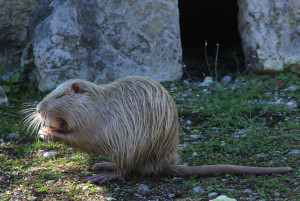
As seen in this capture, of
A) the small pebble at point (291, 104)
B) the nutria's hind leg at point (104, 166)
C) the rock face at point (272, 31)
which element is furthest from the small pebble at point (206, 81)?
the nutria's hind leg at point (104, 166)

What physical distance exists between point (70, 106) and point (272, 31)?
336cm

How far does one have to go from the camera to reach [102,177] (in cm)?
266

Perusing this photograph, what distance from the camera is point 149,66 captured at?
4.95 meters

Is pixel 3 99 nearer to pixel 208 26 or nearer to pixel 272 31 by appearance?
pixel 272 31

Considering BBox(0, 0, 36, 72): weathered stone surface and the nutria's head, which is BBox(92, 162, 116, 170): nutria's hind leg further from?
BBox(0, 0, 36, 72): weathered stone surface

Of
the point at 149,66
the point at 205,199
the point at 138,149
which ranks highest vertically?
the point at 149,66

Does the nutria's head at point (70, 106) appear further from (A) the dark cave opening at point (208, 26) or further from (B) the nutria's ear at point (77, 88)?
(A) the dark cave opening at point (208, 26)

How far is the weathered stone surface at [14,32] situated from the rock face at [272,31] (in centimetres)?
295

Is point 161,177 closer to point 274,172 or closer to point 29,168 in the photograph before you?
point 274,172

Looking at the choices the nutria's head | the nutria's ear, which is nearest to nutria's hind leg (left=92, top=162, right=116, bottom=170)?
the nutria's head

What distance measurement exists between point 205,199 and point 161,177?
48 centimetres

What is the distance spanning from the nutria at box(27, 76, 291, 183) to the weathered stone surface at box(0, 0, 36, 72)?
279 cm

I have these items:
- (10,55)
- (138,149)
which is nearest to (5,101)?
(10,55)

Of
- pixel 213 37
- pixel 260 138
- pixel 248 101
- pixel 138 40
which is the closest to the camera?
pixel 260 138
